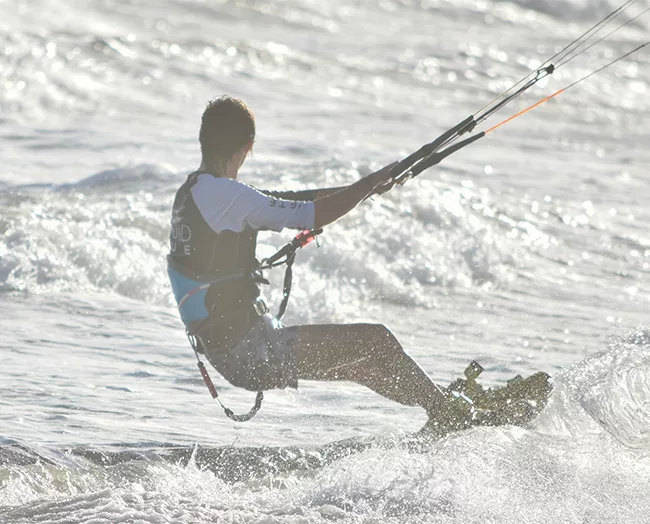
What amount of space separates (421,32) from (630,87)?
4.27 metres

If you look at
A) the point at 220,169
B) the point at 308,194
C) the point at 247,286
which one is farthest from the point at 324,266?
the point at 220,169

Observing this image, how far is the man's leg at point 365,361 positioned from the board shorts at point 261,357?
0.17ft

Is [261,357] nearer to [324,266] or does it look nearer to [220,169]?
[220,169]

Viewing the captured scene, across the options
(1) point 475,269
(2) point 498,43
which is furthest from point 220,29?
Answer: (1) point 475,269

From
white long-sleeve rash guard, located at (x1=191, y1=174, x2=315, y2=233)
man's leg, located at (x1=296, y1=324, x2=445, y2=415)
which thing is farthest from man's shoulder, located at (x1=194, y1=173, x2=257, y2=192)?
man's leg, located at (x1=296, y1=324, x2=445, y2=415)

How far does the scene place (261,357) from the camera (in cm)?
504

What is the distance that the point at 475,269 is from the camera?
410 inches

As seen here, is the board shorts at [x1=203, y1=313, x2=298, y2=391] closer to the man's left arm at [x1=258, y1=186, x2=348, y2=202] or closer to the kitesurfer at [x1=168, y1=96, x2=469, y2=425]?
the kitesurfer at [x1=168, y1=96, x2=469, y2=425]

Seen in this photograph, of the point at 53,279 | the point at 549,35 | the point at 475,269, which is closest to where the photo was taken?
the point at 53,279

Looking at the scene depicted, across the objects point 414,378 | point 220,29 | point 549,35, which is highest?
point 549,35

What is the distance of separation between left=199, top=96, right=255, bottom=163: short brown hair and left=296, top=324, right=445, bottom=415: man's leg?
2.78 ft

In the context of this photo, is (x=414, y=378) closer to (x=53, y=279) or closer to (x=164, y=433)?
(x=164, y=433)

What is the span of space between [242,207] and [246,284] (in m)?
0.37

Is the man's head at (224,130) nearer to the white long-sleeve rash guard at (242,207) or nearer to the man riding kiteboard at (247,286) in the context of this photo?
the man riding kiteboard at (247,286)
